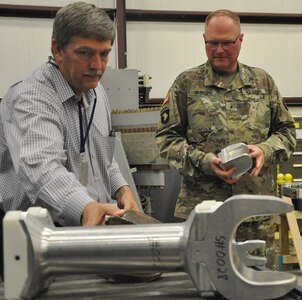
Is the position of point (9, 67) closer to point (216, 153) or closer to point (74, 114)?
point (216, 153)

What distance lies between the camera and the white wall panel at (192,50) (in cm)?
409

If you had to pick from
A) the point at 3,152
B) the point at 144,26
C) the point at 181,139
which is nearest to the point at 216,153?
the point at 181,139

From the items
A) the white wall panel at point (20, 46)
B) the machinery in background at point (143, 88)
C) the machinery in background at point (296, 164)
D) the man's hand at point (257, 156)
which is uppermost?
the white wall panel at point (20, 46)

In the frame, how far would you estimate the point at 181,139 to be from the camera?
170 centimetres

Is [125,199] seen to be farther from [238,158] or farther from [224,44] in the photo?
[224,44]

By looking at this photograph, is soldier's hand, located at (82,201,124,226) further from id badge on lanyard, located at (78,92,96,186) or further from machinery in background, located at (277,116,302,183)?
machinery in background, located at (277,116,302,183)

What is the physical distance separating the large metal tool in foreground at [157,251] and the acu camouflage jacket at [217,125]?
934 mm

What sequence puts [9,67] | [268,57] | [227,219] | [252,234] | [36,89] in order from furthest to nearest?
[268,57]
[9,67]
[252,234]
[36,89]
[227,219]

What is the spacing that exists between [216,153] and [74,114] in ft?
2.28

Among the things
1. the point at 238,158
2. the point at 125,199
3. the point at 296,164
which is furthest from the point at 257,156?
the point at 296,164

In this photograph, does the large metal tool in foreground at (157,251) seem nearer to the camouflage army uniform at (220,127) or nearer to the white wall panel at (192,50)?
the camouflage army uniform at (220,127)

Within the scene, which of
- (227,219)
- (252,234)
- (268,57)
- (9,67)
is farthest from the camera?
(268,57)

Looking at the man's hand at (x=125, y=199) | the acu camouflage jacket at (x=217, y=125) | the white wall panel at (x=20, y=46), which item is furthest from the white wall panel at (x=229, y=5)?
the man's hand at (x=125, y=199)

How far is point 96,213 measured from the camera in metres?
0.85
